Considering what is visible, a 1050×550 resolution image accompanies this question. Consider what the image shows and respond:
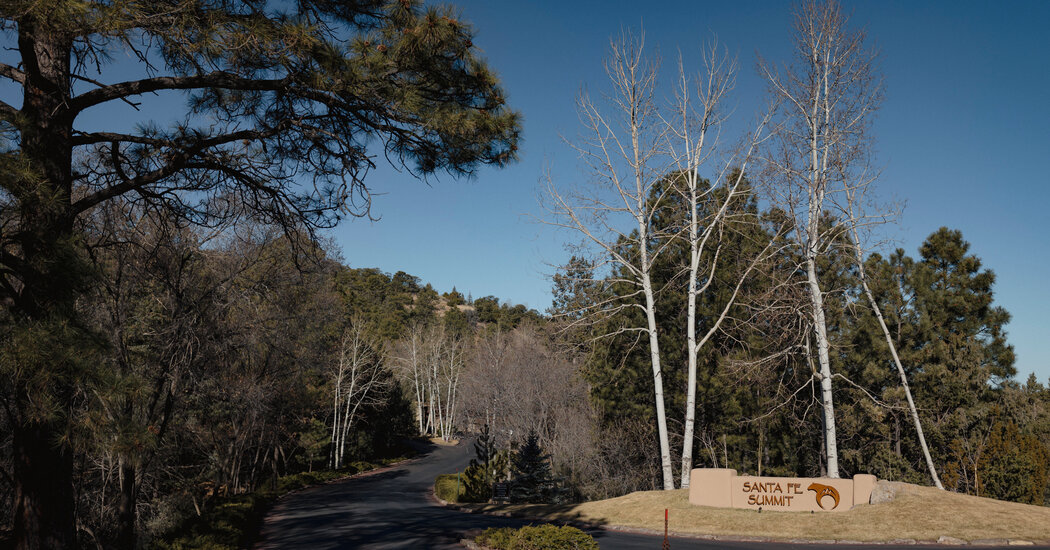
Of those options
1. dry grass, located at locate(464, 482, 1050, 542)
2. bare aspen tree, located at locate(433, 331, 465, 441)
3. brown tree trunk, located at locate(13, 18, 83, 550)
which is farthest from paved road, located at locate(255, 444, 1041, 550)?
bare aspen tree, located at locate(433, 331, 465, 441)

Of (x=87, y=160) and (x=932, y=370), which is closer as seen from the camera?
(x=87, y=160)

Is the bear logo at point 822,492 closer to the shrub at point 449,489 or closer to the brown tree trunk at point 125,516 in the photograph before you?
the shrub at point 449,489

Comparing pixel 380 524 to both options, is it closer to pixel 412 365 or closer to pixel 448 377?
pixel 448 377

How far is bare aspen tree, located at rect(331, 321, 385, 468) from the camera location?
34.9m

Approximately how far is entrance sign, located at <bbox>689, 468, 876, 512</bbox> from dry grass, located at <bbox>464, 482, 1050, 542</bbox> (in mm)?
340

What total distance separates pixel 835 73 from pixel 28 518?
2030 centimetres

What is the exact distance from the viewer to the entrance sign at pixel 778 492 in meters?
14.2

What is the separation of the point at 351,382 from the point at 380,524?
68.0ft

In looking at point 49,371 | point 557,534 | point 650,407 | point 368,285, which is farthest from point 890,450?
point 368,285

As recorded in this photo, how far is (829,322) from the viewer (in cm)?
2212

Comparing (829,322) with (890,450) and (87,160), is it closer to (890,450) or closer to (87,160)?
(890,450)

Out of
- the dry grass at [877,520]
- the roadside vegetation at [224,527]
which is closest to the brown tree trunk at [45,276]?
the roadside vegetation at [224,527]

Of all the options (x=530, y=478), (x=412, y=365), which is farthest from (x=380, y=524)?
(x=412, y=365)

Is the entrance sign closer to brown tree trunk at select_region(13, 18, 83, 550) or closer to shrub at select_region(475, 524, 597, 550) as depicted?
shrub at select_region(475, 524, 597, 550)
